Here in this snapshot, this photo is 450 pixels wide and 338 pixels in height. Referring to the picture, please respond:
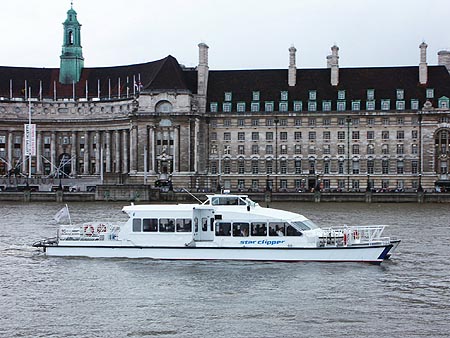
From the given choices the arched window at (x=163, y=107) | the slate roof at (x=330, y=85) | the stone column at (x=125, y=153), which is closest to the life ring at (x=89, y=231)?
the slate roof at (x=330, y=85)

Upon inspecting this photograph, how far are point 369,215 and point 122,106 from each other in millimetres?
67043

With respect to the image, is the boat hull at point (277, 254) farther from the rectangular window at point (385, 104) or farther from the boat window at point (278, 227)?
the rectangular window at point (385, 104)

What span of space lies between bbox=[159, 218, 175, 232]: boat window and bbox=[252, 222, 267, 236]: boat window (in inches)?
164

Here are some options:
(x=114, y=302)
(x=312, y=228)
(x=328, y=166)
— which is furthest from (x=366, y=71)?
(x=114, y=302)

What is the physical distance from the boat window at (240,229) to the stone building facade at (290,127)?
78466mm

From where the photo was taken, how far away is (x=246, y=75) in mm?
132250

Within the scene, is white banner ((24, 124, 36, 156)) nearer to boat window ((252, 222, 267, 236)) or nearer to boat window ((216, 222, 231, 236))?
boat window ((216, 222, 231, 236))

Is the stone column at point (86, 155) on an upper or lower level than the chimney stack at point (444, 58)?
lower

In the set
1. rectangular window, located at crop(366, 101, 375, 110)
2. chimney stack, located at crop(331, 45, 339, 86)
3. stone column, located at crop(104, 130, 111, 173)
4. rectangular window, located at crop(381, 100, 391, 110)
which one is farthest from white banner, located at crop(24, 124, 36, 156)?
rectangular window, located at crop(381, 100, 391, 110)

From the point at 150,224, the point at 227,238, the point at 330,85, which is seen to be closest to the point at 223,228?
the point at 227,238

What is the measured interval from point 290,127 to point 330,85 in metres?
8.24

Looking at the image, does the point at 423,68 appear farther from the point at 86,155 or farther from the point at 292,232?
the point at 292,232

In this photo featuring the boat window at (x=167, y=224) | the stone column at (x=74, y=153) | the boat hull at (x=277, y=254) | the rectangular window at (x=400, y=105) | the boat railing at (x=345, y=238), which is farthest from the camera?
the stone column at (x=74, y=153)

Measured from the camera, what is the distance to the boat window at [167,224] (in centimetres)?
4591
